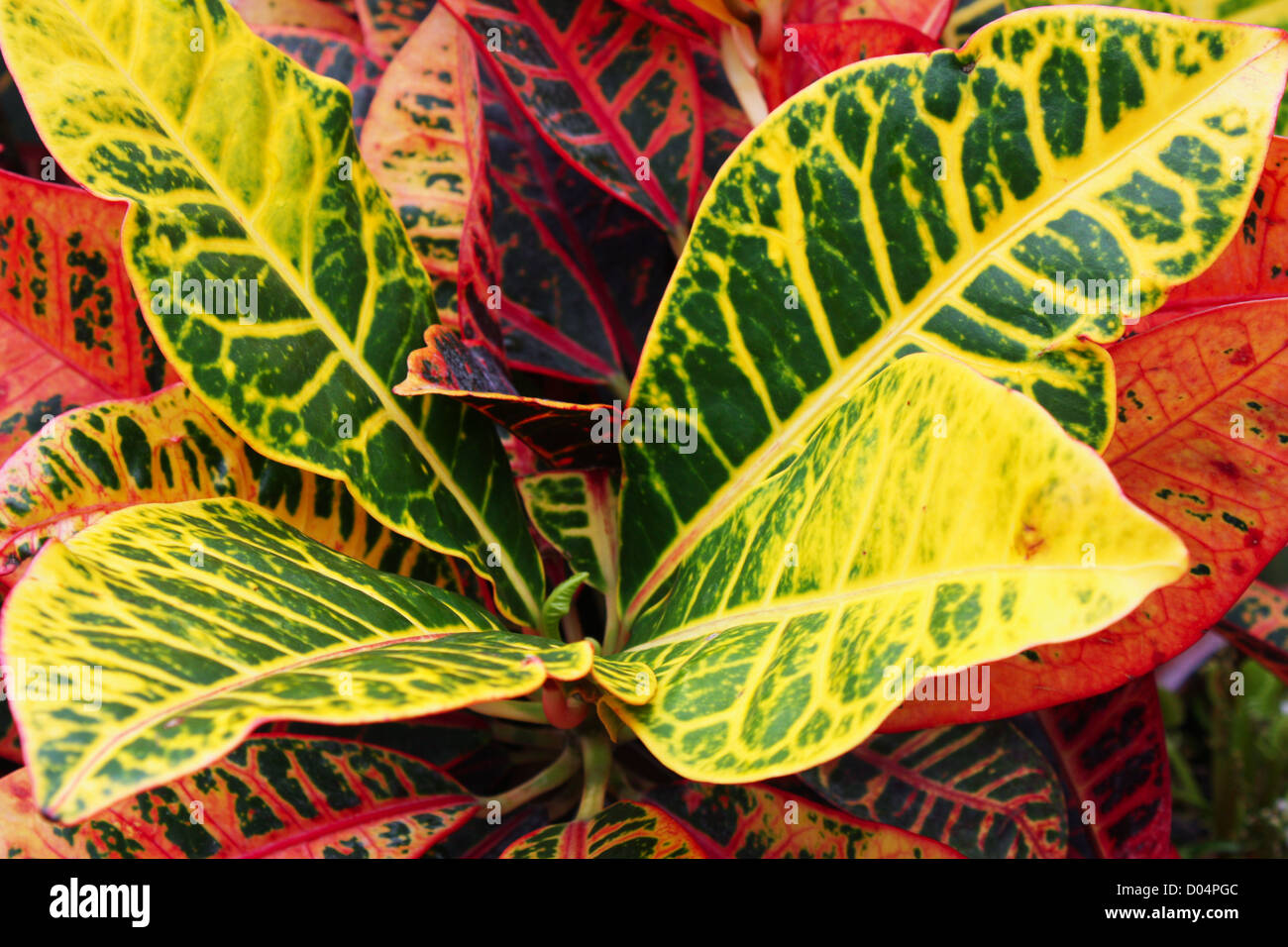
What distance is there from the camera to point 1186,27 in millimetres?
476

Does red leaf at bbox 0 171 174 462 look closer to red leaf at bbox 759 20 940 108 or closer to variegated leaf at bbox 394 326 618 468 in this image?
variegated leaf at bbox 394 326 618 468

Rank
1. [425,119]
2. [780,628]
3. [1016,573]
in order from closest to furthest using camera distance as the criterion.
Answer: [1016,573] < [780,628] < [425,119]

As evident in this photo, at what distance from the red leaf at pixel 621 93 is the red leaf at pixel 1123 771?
19.4 inches

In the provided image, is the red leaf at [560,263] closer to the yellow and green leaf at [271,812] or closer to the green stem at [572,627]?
the green stem at [572,627]

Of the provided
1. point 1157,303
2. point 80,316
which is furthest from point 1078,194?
point 80,316

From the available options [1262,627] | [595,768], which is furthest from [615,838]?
[1262,627]

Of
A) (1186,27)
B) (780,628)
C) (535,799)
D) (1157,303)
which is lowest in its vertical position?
(535,799)

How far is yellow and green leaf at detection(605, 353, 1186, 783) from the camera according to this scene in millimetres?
335

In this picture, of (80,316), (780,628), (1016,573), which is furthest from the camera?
(80,316)

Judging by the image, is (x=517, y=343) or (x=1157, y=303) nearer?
(x=1157, y=303)

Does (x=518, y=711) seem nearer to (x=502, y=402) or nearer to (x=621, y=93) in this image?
(x=502, y=402)

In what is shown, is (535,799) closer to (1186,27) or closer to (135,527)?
(135,527)

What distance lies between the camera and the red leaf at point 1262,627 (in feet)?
2.53

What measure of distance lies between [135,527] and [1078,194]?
1.55 ft
